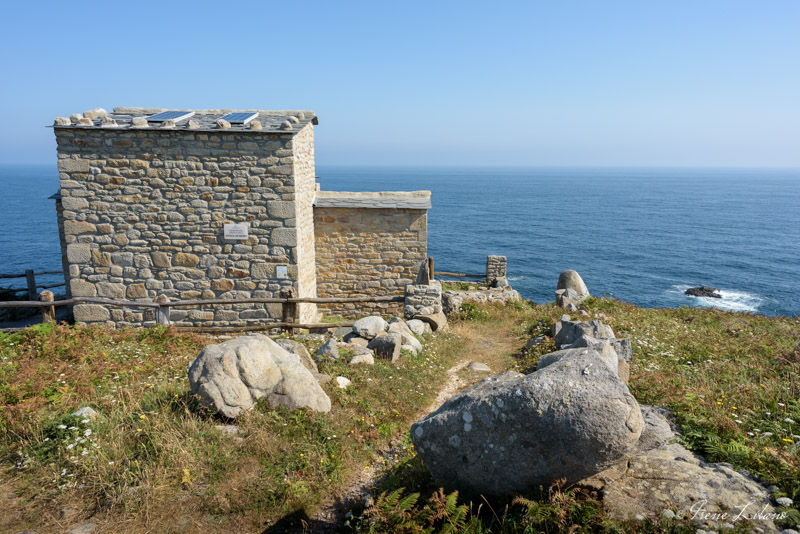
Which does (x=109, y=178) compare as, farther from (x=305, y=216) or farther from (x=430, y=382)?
(x=430, y=382)

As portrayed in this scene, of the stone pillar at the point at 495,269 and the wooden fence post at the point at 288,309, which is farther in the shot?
the stone pillar at the point at 495,269

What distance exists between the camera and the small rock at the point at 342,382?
725 cm

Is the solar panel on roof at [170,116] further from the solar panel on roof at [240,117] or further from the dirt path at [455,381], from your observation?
the dirt path at [455,381]

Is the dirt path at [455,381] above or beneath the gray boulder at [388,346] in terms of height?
beneath

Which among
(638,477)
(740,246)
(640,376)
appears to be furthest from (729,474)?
(740,246)

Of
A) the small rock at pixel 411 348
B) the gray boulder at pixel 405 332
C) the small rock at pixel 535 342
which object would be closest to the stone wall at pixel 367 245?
the gray boulder at pixel 405 332

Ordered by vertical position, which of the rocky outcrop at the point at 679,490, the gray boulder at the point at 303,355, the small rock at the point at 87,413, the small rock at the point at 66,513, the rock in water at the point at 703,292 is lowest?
the rock in water at the point at 703,292

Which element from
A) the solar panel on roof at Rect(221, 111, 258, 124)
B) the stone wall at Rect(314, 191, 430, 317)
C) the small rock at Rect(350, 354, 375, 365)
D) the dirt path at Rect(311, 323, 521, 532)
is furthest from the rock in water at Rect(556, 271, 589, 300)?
the solar panel on roof at Rect(221, 111, 258, 124)

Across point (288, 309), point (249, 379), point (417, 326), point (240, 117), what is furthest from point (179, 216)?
point (249, 379)

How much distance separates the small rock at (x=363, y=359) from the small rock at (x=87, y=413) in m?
3.89

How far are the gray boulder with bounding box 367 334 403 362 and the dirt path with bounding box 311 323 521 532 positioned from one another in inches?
44.9

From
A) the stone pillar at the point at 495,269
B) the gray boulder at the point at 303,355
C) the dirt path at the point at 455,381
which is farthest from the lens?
the stone pillar at the point at 495,269

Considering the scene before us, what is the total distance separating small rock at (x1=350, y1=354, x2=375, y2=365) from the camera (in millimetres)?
8321

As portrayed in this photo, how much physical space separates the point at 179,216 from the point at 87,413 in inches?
286
